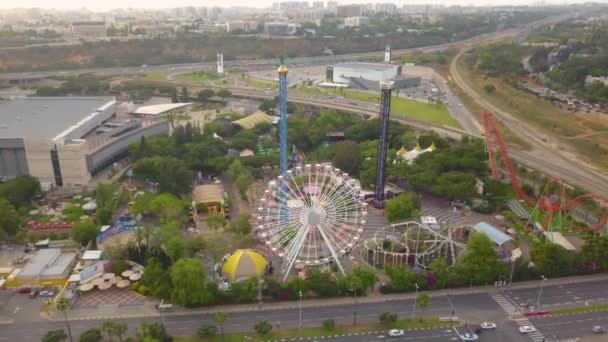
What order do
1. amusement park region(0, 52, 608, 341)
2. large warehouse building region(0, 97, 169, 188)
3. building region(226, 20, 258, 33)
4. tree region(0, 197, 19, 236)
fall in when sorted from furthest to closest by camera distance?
building region(226, 20, 258, 33), large warehouse building region(0, 97, 169, 188), tree region(0, 197, 19, 236), amusement park region(0, 52, 608, 341)

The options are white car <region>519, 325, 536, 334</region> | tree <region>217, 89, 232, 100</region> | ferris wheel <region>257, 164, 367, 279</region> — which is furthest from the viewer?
tree <region>217, 89, 232, 100</region>

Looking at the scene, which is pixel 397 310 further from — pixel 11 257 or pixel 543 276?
pixel 11 257

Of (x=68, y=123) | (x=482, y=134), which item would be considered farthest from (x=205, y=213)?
(x=482, y=134)

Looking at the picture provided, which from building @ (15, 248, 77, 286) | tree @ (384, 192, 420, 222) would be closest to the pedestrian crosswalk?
tree @ (384, 192, 420, 222)

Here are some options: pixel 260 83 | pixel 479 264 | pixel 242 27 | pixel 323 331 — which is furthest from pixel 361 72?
pixel 242 27

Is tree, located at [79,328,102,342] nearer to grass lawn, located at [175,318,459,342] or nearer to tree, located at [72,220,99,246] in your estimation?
grass lawn, located at [175,318,459,342]

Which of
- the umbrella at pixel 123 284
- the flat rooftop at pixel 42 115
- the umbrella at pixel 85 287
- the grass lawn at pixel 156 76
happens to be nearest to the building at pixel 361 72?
the grass lawn at pixel 156 76

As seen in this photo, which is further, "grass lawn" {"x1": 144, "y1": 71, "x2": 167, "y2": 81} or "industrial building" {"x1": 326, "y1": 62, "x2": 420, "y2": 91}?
"grass lawn" {"x1": 144, "y1": 71, "x2": 167, "y2": 81}
